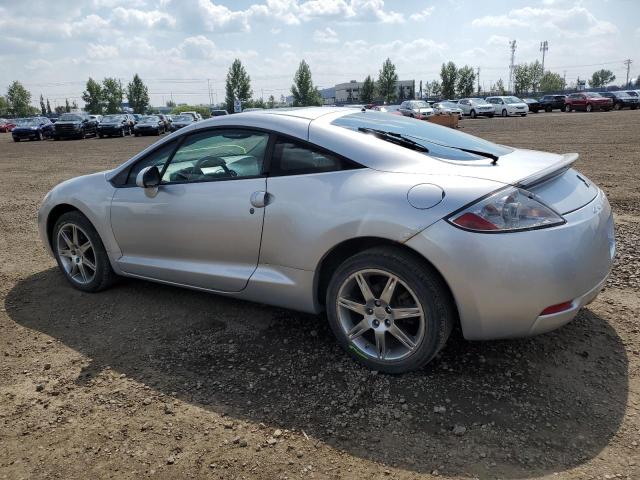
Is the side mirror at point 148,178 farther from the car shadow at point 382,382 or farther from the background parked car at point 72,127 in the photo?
the background parked car at point 72,127

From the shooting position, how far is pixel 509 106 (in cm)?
4009

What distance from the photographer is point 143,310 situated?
4.24 meters

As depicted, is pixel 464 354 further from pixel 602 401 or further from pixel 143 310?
pixel 143 310

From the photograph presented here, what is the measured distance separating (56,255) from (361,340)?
3.17 metres

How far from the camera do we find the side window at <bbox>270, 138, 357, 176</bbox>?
3.22m

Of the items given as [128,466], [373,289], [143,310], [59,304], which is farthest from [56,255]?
[373,289]

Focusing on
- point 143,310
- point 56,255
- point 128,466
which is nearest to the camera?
point 128,466

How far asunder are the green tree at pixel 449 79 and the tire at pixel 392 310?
9947 centimetres

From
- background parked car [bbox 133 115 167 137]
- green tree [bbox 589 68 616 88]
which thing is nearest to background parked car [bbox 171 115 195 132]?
background parked car [bbox 133 115 167 137]

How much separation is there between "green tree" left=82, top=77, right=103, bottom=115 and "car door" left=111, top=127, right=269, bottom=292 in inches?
3793

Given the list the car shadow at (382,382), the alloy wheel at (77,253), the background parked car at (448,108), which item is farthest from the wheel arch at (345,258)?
the background parked car at (448,108)

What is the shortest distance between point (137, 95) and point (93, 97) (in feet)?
23.8

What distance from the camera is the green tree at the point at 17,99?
9538 centimetres

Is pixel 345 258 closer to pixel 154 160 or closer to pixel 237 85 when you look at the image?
pixel 154 160
